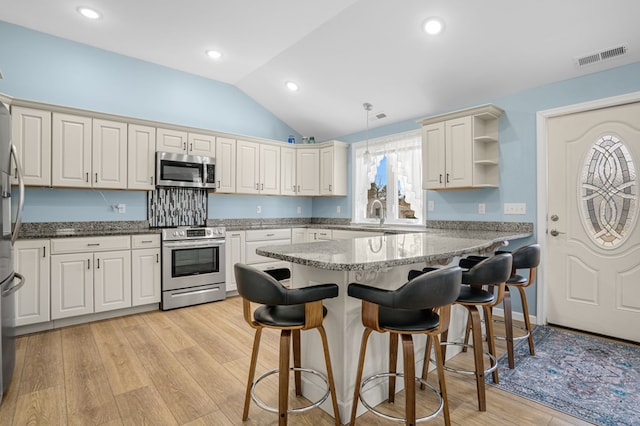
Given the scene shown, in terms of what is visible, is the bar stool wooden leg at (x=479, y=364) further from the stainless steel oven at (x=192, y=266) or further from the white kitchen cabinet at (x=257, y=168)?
the white kitchen cabinet at (x=257, y=168)

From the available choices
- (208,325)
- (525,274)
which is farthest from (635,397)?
(208,325)

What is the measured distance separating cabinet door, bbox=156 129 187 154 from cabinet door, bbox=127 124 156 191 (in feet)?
0.22

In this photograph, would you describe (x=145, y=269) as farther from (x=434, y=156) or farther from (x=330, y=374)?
Answer: (x=434, y=156)

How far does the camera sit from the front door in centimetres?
290

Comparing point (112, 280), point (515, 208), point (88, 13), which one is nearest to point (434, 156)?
point (515, 208)

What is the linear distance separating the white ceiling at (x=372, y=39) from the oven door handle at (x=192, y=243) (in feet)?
7.62

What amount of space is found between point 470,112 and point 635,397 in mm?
2699

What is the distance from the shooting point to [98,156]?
144 inches

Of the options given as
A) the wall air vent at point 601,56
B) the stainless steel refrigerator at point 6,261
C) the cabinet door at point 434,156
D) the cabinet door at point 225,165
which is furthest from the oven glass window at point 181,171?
the wall air vent at point 601,56

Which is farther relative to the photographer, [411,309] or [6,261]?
[6,261]

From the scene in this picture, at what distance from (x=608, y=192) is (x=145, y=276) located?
473 cm

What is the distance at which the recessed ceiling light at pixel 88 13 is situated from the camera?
327 cm

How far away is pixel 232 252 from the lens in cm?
446

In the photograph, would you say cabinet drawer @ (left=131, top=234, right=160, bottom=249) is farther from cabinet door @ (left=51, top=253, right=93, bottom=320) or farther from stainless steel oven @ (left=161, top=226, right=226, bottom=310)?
cabinet door @ (left=51, top=253, right=93, bottom=320)
